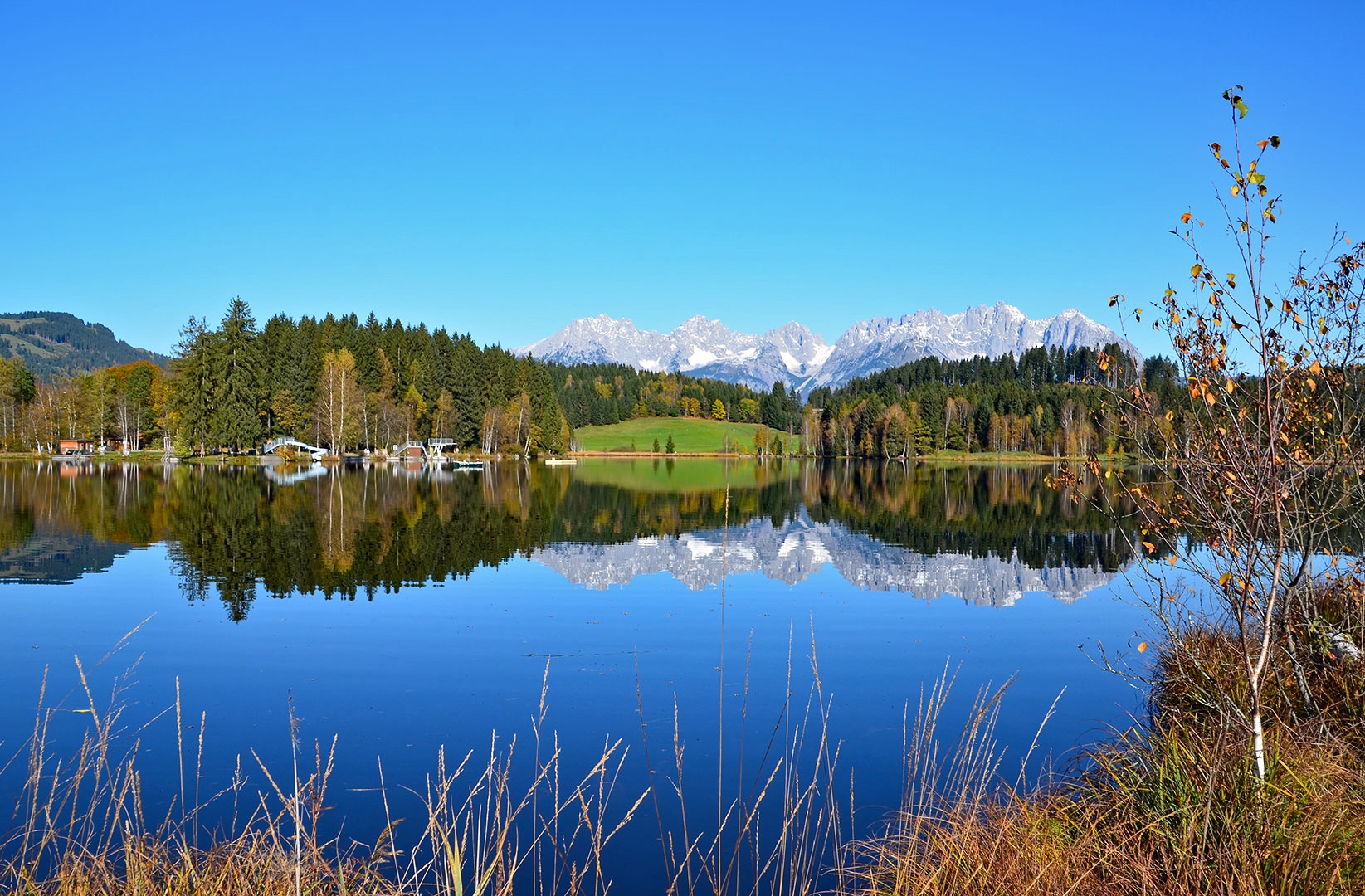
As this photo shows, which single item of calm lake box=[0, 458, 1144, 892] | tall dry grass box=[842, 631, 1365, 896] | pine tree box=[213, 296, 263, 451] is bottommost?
calm lake box=[0, 458, 1144, 892]

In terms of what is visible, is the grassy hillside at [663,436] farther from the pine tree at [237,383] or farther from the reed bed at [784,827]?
the reed bed at [784,827]

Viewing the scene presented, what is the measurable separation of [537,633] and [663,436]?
6229 inches

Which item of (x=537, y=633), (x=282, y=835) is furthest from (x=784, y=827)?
(x=537, y=633)

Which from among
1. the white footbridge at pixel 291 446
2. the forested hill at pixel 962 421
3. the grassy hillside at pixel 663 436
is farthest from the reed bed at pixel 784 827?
the grassy hillside at pixel 663 436

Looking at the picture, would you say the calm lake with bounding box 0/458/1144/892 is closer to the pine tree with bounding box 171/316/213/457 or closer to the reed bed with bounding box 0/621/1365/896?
the reed bed with bounding box 0/621/1365/896

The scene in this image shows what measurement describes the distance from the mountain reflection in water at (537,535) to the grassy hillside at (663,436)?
108392mm

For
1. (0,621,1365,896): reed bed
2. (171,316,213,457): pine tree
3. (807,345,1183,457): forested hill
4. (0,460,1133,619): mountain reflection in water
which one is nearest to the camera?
(0,621,1365,896): reed bed

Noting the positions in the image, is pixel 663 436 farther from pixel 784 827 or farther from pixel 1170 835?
pixel 784 827

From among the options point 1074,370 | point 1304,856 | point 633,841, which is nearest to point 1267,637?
point 1304,856

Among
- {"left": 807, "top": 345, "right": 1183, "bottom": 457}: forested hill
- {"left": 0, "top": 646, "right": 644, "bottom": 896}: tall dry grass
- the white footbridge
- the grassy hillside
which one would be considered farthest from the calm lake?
the grassy hillside

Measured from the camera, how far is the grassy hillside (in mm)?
164875

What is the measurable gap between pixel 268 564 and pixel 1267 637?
21.3 m

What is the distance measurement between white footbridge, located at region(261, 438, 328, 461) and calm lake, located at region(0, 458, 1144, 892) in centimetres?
5769

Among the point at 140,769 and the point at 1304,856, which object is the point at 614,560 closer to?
the point at 140,769
